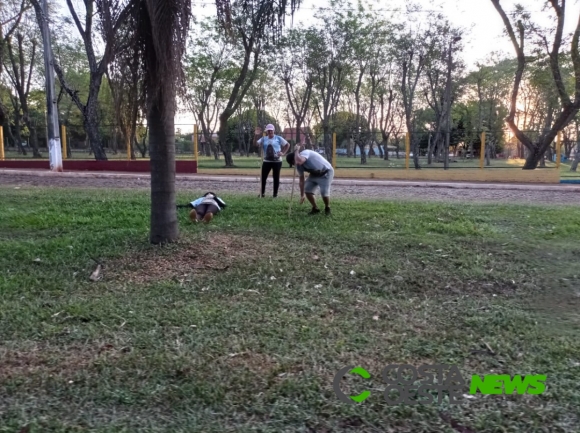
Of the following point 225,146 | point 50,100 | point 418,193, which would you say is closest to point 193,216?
point 418,193

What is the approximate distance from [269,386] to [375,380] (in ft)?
2.11

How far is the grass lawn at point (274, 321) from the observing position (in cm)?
260

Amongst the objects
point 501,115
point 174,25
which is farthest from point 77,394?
point 501,115

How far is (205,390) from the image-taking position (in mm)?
2775

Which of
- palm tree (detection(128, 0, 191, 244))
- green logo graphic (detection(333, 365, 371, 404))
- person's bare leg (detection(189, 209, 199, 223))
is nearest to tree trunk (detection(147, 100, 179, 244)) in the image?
palm tree (detection(128, 0, 191, 244))

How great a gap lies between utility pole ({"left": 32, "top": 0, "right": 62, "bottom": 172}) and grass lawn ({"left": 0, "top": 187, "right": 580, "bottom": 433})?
11.2 m

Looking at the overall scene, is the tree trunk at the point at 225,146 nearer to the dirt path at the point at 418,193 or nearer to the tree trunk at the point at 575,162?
the dirt path at the point at 418,193

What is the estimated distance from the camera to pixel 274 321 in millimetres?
3801

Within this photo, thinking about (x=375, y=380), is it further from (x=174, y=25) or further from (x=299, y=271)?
(x=174, y=25)

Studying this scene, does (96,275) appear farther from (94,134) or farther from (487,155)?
(487,155)

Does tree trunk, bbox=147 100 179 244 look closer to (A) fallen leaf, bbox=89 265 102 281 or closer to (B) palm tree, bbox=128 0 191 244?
(B) palm tree, bbox=128 0 191 244

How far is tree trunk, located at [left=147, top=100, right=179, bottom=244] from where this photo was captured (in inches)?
204

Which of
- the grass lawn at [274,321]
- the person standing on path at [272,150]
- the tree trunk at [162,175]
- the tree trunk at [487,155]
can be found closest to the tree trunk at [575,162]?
the tree trunk at [487,155]

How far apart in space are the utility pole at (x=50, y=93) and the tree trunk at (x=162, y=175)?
1369cm
